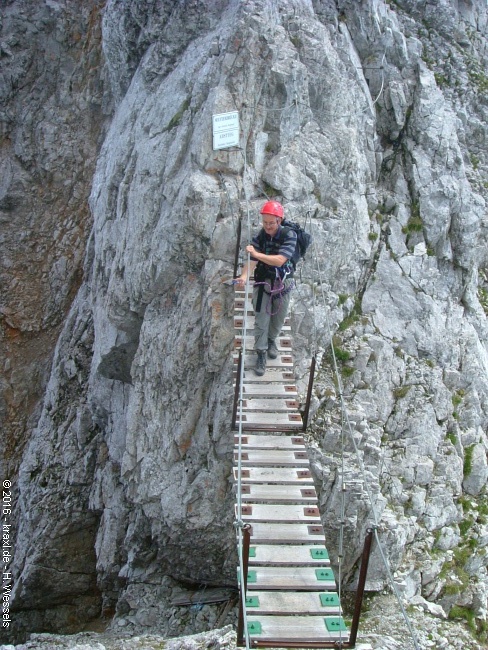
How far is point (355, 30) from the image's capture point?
1673 cm

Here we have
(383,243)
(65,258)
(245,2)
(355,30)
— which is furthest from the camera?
(65,258)

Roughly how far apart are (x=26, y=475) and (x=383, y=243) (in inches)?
492

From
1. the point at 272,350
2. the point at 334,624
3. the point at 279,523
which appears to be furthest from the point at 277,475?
the point at 272,350

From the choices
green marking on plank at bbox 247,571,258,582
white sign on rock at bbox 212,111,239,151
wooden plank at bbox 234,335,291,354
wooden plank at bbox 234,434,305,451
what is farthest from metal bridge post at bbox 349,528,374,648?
white sign on rock at bbox 212,111,239,151

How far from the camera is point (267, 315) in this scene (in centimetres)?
1065

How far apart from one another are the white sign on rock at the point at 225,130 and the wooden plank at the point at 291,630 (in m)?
8.70

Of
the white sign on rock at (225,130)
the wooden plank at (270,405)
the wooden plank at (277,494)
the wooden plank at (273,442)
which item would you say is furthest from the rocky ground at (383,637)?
the white sign on rock at (225,130)

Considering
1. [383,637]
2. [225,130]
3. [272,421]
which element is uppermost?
[225,130]

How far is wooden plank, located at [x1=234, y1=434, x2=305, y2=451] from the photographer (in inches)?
390

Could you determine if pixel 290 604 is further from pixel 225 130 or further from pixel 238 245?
pixel 225 130

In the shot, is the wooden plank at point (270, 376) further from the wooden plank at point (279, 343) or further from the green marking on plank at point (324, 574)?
the green marking on plank at point (324, 574)

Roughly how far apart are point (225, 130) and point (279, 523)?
774 cm

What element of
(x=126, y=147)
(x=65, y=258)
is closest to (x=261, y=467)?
(x=126, y=147)

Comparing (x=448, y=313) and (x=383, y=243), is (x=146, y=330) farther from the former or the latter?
(x=448, y=313)
